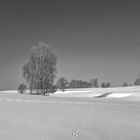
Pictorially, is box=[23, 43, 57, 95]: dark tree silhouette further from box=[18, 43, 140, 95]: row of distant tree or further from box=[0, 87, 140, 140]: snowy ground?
box=[0, 87, 140, 140]: snowy ground

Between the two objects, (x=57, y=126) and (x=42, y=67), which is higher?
(x=42, y=67)

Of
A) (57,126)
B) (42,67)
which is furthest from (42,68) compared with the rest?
(57,126)

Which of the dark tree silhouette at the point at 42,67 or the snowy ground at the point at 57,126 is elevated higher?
the dark tree silhouette at the point at 42,67

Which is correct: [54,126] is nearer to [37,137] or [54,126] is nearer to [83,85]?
[37,137]

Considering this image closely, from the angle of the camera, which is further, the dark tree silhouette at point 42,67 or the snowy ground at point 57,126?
the dark tree silhouette at point 42,67

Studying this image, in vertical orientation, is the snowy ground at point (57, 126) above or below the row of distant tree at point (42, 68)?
below

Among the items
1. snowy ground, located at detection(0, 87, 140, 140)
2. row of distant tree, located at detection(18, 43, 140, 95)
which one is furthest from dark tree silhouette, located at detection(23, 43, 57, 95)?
snowy ground, located at detection(0, 87, 140, 140)

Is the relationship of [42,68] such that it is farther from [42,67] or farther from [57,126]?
[57,126]

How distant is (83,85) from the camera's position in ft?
398

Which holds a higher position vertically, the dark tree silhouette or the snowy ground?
the dark tree silhouette

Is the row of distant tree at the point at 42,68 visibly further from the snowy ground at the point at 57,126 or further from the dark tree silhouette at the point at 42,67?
the snowy ground at the point at 57,126

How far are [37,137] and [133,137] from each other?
8.31 feet

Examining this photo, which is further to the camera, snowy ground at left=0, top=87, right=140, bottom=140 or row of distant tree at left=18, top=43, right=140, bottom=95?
row of distant tree at left=18, top=43, right=140, bottom=95

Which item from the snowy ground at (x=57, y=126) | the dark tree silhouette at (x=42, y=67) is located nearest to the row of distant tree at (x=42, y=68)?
the dark tree silhouette at (x=42, y=67)
